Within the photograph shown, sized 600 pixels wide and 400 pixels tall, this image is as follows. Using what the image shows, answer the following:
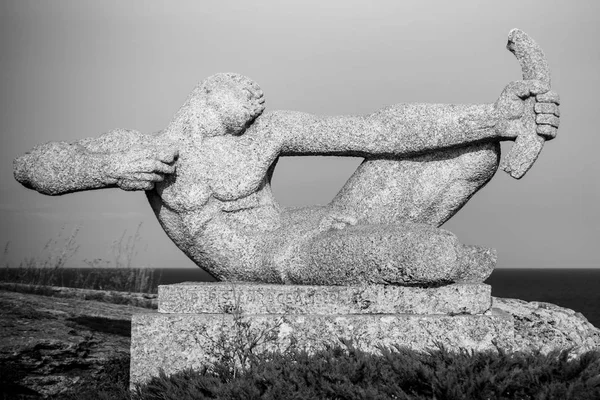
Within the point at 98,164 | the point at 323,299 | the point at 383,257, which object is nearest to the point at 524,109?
the point at 383,257

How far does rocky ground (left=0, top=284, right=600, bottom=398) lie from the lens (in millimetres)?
5305

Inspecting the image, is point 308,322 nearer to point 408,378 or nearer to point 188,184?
point 408,378

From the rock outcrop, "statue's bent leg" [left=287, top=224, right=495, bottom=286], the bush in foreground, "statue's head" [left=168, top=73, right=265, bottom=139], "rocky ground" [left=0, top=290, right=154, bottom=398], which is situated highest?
"statue's head" [left=168, top=73, right=265, bottom=139]

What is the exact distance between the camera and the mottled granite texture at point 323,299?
14.8 ft

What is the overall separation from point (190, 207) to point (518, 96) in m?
2.29

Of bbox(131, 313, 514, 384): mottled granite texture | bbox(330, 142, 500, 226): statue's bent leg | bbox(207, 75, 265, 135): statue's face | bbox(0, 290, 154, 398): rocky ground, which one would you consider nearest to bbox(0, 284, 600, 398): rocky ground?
bbox(0, 290, 154, 398): rocky ground

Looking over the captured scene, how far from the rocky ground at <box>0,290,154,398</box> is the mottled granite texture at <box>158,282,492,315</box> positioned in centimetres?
226

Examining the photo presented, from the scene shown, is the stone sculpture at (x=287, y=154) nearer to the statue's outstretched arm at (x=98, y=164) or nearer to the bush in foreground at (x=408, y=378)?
the statue's outstretched arm at (x=98, y=164)

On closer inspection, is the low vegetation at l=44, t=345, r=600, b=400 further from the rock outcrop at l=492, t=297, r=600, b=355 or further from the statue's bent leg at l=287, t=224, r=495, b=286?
the rock outcrop at l=492, t=297, r=600, b=355

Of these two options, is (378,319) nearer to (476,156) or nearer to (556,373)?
(556,373)

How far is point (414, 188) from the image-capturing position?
5.40 m

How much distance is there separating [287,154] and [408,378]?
2.22 meters

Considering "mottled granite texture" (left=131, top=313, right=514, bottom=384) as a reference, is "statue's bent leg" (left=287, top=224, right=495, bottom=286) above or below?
above

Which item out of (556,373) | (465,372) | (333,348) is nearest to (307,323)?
(333,348)
